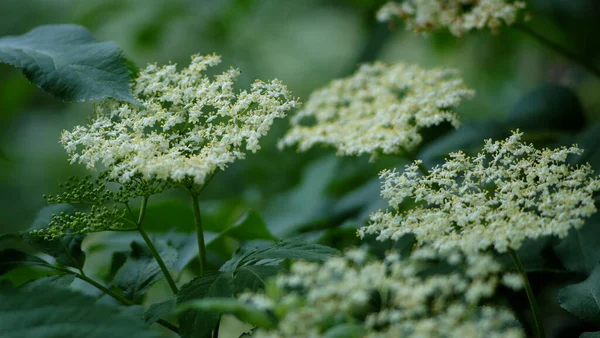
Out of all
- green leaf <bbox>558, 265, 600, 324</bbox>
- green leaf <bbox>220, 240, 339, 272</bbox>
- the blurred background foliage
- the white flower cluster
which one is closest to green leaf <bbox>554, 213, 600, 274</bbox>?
green leaf <bbox>558, 265, 600, 324</bbox>

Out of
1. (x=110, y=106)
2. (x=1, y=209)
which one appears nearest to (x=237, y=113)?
(x=110, y=106)

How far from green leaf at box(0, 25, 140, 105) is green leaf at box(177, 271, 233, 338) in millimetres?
359

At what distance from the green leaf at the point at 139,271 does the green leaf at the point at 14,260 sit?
0.16m

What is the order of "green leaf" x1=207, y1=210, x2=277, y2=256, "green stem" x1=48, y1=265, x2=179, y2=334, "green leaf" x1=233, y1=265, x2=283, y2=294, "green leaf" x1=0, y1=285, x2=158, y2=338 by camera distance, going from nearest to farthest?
1. "green leaf" x1=0, y1=285, x2=158, y2=338
2. "green leaf" x1=233, y1=265, x2=283, y2=294
3. "green stem" x1=48, y1=265, x2=179, y2=334
4. "green leaf" x1=207, y1=210, x2=277, y2=256

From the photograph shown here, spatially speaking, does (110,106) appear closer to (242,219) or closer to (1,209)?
(242,219)

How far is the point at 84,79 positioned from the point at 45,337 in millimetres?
510

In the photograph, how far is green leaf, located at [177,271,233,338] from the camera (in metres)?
0.86

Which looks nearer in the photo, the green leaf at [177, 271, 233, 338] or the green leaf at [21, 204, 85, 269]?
the green leaf at [177, 271, 233, 338]

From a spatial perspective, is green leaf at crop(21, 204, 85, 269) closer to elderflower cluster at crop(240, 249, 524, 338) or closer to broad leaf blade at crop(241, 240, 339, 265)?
broad leaf blade at crop(241, 240, 339, 265)

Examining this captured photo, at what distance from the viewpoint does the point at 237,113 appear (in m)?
1.07

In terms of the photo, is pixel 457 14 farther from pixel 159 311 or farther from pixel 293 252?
pixel 159 311

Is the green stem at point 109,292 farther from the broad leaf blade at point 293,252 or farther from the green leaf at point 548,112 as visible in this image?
the green leaf at point 548,112

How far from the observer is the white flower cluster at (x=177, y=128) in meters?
0.93

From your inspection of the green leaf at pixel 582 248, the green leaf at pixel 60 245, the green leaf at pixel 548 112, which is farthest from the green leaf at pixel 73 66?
the green leaf at pixel 548 112
